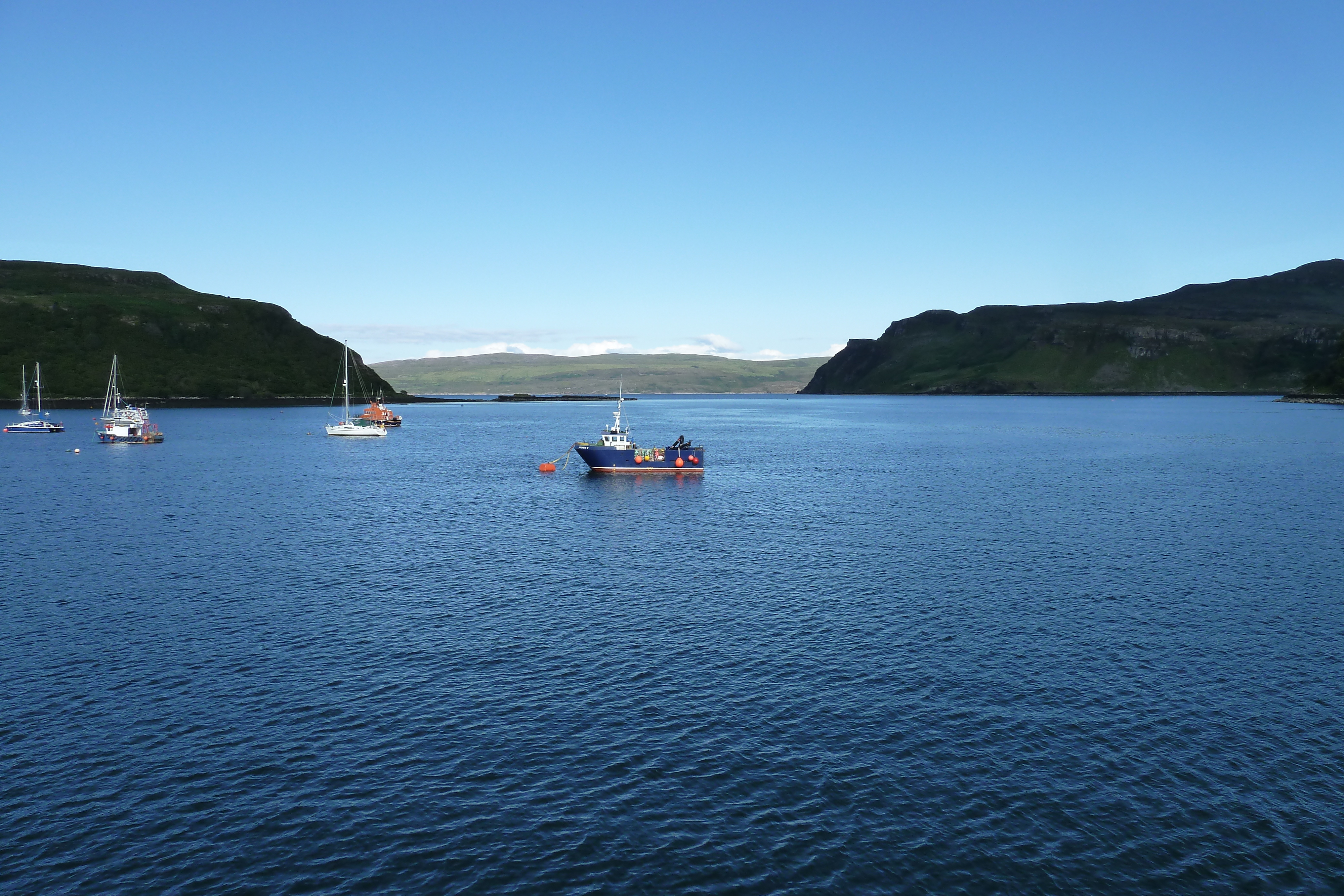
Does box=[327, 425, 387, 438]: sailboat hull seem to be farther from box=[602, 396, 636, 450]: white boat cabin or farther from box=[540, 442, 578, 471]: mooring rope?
box=[602, 396, 636, 450]: white boat cabin

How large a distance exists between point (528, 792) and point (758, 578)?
31.6 metres

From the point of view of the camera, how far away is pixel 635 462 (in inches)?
4764

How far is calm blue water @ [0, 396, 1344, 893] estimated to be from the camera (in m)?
24.8

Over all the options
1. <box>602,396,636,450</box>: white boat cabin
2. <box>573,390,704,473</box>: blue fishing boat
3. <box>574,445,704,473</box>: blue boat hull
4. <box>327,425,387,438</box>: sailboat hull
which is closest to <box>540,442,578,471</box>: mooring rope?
<box>602,396,636,450</box>: white boat cabin

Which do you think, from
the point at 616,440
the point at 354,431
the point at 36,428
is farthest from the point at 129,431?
the point at 616,440

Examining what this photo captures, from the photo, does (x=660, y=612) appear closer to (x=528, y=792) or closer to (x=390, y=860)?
(x=528, y=792)

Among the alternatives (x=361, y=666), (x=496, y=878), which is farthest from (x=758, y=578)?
(x=496, y=878)

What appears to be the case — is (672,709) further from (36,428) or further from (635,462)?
(36,428)

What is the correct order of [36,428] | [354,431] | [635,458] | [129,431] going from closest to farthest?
[635,458] → [129,431] → [354,431] → [36,428]

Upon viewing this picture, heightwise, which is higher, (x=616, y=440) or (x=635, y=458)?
(x=616, y=440)

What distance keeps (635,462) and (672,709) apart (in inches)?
3398

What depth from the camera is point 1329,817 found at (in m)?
26.8

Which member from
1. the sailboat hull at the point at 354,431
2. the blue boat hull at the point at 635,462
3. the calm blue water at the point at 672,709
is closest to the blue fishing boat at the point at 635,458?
the blue boat hull at the point at 635,462

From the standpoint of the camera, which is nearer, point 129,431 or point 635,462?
point 635,462
